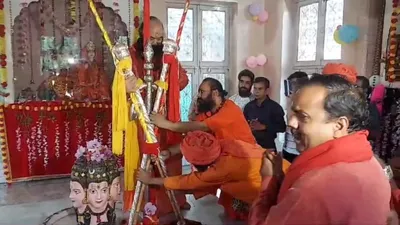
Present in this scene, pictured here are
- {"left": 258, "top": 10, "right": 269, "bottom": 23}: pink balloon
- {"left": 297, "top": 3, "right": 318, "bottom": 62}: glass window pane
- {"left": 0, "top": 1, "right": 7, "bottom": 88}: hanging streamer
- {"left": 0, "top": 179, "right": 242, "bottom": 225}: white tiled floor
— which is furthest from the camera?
{"left": 258, "top": 10, "right": 269, "bottom": 23}: pink balloon

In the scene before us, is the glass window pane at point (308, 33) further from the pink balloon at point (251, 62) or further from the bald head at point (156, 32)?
the bald head at point (156, 32)

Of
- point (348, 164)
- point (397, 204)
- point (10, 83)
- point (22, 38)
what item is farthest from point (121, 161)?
point (348, 164)

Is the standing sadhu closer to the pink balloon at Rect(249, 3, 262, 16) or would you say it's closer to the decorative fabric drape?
the decorative fabric drape

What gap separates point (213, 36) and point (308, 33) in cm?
114

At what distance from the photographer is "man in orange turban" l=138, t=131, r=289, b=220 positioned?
2.23m

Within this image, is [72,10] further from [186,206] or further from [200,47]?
[186,206]

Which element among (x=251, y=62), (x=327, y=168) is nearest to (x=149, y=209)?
(x=327, y=168)

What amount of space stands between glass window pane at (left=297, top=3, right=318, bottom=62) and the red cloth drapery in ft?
7.64

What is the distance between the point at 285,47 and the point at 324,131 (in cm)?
399

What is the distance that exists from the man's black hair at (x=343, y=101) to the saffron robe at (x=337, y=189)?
0.05m

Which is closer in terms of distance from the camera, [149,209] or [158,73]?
[149,209]

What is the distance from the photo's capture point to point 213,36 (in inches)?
197

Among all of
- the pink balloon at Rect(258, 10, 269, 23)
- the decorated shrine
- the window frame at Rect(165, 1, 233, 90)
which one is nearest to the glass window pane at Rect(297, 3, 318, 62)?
the pink balloon at Rect(258, 10, 269, 23)

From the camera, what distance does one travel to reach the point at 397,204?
1.40 metres
